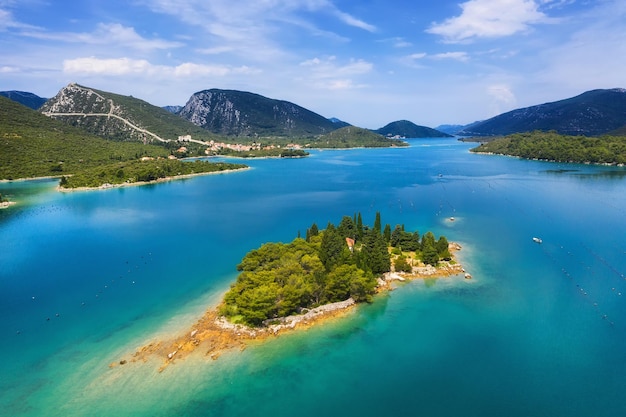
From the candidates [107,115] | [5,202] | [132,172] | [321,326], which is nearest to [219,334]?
[321,326]

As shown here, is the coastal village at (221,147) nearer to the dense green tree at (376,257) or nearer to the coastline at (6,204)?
the coastline at (6,204)

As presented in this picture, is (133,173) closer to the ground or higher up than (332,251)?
higher up

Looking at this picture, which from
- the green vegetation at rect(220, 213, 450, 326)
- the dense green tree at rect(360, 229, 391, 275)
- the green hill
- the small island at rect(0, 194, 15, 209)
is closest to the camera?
the green vegetation at rect(220, 213, 450, 326)

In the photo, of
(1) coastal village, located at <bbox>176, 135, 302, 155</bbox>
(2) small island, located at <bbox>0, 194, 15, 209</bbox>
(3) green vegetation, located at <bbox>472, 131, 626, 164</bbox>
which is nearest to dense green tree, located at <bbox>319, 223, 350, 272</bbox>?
(2) small island, located at <bbox>0, 194, 15, 209</bbox>

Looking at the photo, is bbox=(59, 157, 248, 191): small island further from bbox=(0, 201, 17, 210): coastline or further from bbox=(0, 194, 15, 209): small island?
bbox=(0, 201, 17, 210): coastline

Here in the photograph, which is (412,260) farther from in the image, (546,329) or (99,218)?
(99,218)

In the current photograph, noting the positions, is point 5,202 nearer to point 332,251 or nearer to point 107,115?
point 332,251

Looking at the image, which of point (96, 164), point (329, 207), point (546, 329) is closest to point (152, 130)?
point (96, 164)
